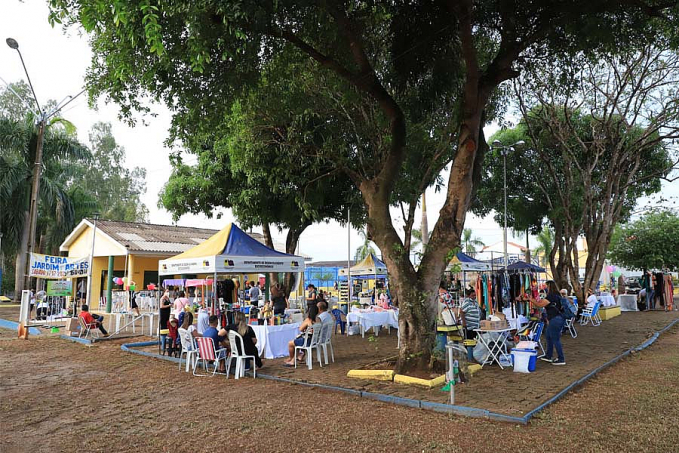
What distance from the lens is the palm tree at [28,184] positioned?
26.8 m

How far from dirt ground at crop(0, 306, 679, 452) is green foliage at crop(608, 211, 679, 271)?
20525 millimetres

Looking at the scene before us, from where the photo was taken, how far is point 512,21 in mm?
8438

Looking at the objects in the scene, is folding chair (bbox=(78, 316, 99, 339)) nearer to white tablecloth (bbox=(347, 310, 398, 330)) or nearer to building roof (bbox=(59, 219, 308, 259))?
white tablecloth (bbox=(347, 310, 398, 330))

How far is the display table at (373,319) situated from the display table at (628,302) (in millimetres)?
15912

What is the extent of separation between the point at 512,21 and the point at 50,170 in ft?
97.2

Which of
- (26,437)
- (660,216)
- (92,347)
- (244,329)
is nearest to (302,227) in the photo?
(92,347)

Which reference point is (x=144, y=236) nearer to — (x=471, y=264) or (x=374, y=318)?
(x=374, y=318)

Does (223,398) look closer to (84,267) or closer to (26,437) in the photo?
(26,437)

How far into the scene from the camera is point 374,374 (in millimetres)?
8000

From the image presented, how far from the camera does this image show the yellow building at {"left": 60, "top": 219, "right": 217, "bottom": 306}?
78.6ft

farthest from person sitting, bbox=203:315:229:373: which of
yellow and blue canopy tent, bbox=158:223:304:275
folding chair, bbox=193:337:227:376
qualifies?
yellow and blue canopy tent, bbox=158:223:304:275

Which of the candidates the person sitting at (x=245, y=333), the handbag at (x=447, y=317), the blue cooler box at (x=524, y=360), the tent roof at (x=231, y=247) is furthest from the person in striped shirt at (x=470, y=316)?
the tent roof at (x=231, y=247)

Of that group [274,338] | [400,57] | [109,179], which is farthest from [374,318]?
[109,179]

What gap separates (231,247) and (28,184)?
74.9 ft
